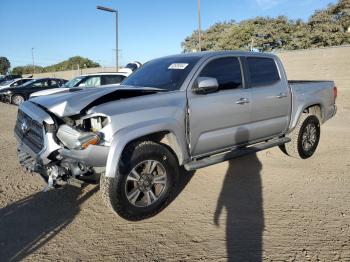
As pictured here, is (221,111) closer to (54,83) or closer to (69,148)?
(69,148)

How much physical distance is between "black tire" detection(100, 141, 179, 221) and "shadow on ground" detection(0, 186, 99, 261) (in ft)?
2.10

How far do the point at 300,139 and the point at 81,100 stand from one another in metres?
4.00

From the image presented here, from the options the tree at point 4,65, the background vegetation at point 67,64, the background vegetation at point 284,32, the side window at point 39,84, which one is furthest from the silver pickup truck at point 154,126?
the tree at point 4,65

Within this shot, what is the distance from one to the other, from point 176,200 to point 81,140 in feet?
5.23

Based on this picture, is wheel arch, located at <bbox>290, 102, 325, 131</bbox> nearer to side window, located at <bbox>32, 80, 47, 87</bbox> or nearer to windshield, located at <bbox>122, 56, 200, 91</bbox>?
windshield, located at <bbox>122, 56, 200, 91</bbox>

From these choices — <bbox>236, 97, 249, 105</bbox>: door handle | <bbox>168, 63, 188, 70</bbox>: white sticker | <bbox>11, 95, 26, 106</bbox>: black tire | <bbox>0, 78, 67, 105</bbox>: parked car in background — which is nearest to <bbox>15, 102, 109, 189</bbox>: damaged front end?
<bbox>168, 63, 188, 70</bbox>: white sticker

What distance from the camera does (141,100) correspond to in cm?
411

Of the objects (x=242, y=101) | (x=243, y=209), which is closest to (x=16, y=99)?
→ (x=242, y=101)

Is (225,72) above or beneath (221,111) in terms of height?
above

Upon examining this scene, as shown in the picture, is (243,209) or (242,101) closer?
(243,209)

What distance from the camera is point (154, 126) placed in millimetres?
4043

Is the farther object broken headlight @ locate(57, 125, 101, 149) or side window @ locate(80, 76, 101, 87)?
side window @ locate(80, 76, 101, 87)

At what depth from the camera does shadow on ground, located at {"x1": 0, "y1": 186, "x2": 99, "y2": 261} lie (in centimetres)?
352

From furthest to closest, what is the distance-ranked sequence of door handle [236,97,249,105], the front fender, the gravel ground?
door handle [236,97,249,105], the front fender, the gravel ground
